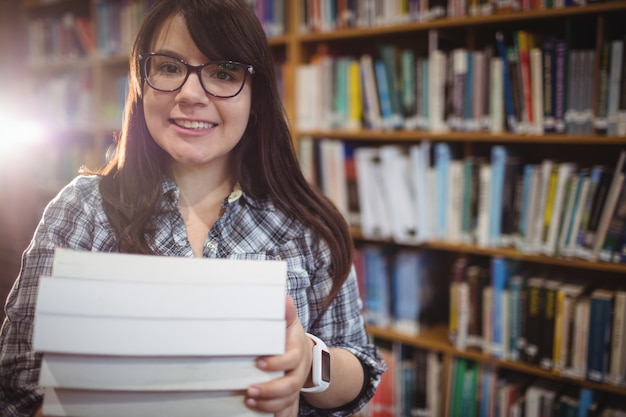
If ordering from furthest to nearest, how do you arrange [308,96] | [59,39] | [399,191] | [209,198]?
[59,39]
[308,96]
[399,191]
[209,198]

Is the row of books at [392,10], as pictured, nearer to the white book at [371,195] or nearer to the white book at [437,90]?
the white book at [437,90]

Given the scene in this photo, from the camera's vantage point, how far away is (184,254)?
0.96 meters

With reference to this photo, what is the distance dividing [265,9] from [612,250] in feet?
5.55

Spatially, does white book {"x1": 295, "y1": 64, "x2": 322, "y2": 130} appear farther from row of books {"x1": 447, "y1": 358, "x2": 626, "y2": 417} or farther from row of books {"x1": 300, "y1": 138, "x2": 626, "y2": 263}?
row of books {"x1": 447, "y1": 358, "x2": 626, "y2": 417}

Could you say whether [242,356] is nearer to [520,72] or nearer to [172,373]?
[172,373]

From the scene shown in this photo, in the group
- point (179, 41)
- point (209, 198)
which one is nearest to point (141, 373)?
point (209, 198)

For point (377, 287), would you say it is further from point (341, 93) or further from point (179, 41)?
point (179, 41)

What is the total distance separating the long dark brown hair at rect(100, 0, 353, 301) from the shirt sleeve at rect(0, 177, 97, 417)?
A: 11 cm

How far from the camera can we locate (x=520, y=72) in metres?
1.81

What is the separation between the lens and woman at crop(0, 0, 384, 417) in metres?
0.89

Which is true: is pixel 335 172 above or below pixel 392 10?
below

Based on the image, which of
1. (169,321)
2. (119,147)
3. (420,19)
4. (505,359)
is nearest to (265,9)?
(420,19)

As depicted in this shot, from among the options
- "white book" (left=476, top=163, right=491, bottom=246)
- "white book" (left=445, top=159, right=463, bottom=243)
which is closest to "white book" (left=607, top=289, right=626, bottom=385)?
"white book" (left=476, top=163, right=491, bottom=246)

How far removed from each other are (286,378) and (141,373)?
18 centimetres
